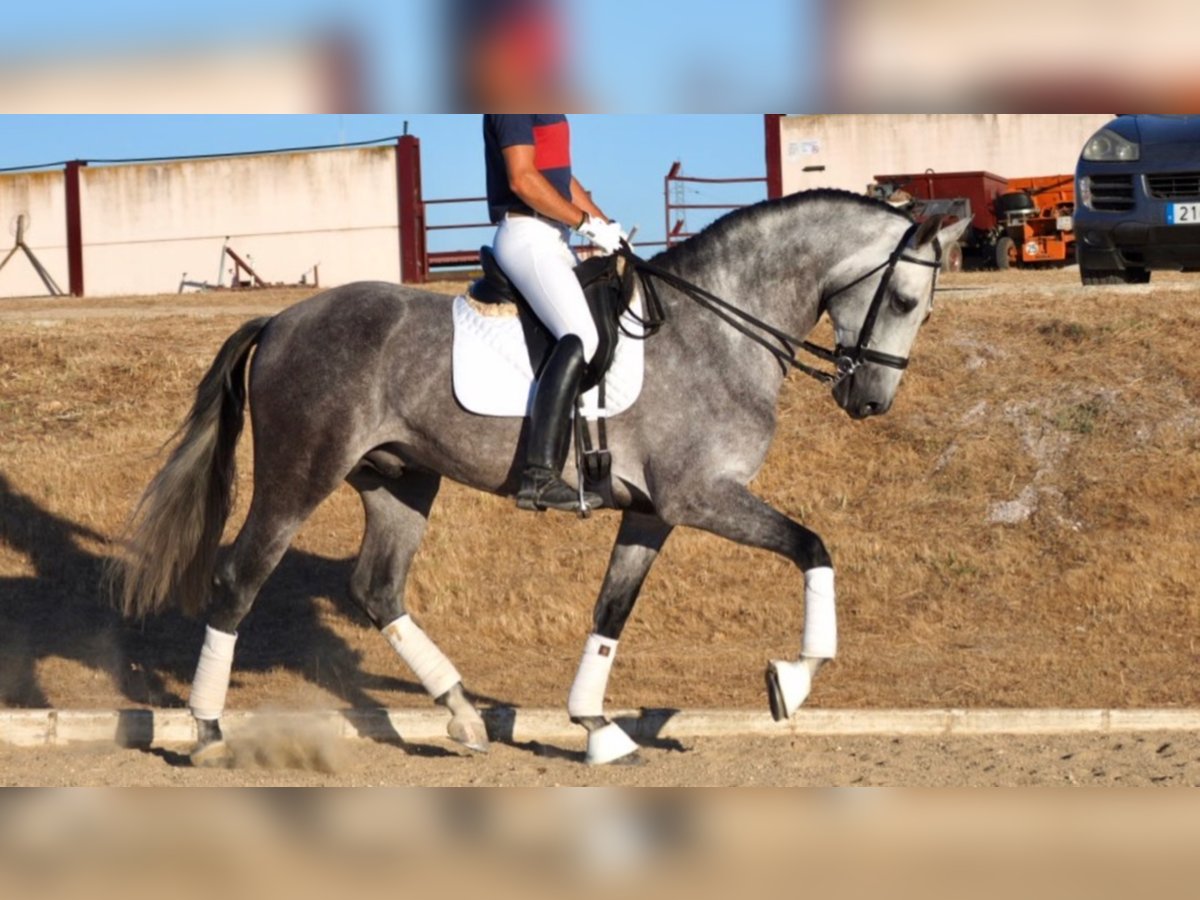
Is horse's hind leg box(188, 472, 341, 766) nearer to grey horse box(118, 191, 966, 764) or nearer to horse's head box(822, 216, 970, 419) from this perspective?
grey horse box(118, 191, 966, 764)

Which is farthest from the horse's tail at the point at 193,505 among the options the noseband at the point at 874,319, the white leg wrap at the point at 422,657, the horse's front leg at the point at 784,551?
the noseband at the point at 874,319

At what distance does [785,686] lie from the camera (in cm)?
621

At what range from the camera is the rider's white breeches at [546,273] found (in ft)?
22.3

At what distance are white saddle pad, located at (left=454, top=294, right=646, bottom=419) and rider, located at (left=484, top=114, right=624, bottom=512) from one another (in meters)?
0.13

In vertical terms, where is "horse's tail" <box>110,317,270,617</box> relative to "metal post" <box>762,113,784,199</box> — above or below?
below

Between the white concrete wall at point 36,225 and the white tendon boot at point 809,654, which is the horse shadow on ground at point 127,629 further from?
the white concrete wall at point 36,225

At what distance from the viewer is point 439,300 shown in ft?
24.5

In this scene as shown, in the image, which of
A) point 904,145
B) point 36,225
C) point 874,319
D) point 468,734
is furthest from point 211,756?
point 36,225

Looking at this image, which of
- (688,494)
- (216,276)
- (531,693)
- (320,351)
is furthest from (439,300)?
(216,276)

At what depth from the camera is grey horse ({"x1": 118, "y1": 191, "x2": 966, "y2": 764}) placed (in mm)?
6781

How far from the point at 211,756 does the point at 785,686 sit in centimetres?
273

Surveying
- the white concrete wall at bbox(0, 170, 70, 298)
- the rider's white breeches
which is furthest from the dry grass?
the white concrete wall at bbox(0, 170, 70, 298)
